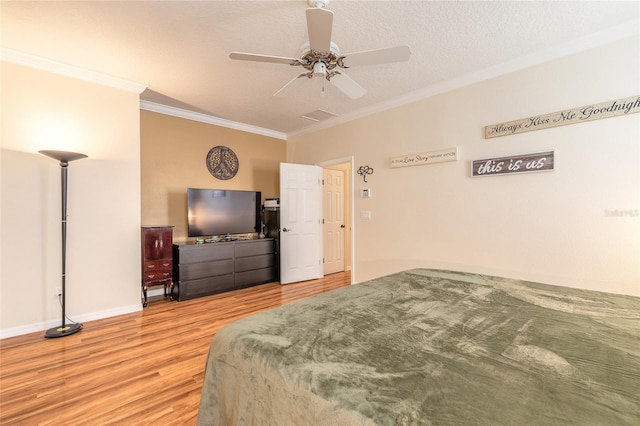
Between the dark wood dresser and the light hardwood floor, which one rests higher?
the dark wood dresser

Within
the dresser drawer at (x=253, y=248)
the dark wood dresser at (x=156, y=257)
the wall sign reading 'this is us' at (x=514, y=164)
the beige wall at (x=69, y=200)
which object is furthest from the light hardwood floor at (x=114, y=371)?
the wall sign reading 'this is us' at (x=514, y=164)

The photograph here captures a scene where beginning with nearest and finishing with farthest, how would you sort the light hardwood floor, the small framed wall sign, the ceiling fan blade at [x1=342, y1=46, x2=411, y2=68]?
1. the light hardwood floor
2. the ceiling fan blade at [x1=342, y1=46, x2=411, y2=68]
3. the small framed wall sign

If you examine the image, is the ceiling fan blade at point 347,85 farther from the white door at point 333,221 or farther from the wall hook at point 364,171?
the white door at point 333,221

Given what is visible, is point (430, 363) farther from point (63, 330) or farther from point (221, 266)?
point (221, 266)

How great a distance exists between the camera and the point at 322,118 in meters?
4.72

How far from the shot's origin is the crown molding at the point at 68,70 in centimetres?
276

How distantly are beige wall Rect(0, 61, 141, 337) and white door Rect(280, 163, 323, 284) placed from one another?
2145 mm

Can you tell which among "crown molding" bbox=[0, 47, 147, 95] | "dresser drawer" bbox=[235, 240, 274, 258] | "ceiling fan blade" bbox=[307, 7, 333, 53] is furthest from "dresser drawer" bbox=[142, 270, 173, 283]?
"ceiling fan blade" bbox=[307, 7, 333, 53]

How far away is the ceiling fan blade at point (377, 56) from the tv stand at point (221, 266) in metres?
3.21

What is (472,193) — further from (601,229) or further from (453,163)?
(601,229)

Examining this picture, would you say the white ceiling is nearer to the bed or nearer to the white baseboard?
the bed

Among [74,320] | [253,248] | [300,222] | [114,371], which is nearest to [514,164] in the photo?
[300,222]

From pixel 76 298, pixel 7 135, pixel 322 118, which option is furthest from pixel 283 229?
pixel 7 135

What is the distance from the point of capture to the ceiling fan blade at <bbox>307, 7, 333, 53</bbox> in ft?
5.29
